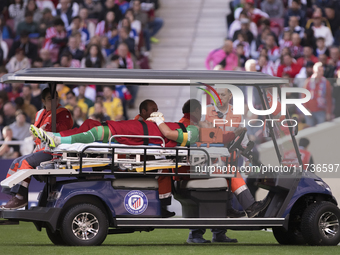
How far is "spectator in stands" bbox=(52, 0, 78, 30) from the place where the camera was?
19641mm

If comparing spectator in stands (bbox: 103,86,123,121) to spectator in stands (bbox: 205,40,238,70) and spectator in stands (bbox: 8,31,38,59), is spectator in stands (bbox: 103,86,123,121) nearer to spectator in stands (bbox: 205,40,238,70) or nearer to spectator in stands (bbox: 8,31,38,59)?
spectator in stands (bbox: 205,40,238,70)

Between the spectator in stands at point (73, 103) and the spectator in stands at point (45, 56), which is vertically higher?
the spectator in stands at point (45, 56)

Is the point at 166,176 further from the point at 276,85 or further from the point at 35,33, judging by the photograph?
the point at 35,33

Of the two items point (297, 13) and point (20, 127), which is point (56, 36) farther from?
point (297, 13)

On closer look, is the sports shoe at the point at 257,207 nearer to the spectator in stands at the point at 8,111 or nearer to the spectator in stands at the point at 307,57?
the spectator in stands at the point at 8,111

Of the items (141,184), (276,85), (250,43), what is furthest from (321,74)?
(141,184)

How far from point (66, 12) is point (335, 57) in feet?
24.3

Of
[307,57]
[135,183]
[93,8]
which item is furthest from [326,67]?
[135,183]

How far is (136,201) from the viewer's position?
8.63 m

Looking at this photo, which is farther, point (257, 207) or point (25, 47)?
point (25, 47)

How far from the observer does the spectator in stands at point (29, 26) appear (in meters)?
19.6

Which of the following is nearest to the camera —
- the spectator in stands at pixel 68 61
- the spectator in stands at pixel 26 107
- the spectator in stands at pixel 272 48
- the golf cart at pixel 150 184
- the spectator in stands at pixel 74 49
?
the golf cart at pixel 150 184

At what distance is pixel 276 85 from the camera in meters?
8.91

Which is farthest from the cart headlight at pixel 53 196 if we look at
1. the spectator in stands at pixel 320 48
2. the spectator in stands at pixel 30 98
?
the spectator in stands at pixel 320 48
